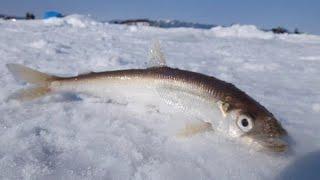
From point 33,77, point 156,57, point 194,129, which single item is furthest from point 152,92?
point 33,77

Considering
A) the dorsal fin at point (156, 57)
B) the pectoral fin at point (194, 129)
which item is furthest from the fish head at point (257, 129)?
the dorsal fin at point (156, 57)

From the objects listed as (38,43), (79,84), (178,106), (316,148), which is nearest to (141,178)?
(178,106)

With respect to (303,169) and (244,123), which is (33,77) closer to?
(244,123)

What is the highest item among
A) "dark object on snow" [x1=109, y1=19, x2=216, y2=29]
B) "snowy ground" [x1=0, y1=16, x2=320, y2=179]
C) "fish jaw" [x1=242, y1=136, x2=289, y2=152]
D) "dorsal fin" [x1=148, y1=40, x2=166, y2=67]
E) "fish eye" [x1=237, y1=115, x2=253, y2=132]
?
"dorsal fin" [x1=148, y1=40, x2=166, y2=67]

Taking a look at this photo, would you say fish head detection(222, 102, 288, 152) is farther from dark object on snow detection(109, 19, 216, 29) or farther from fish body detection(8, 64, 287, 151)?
dark object on snow detection(109, 19, 216, 29)

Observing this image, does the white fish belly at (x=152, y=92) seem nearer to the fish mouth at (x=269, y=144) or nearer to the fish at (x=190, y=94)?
the fish at (x=190, y=94)

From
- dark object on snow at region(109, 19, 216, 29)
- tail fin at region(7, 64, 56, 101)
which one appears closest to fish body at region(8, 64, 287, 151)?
tail fin at region(7, 64, 56, 101)
